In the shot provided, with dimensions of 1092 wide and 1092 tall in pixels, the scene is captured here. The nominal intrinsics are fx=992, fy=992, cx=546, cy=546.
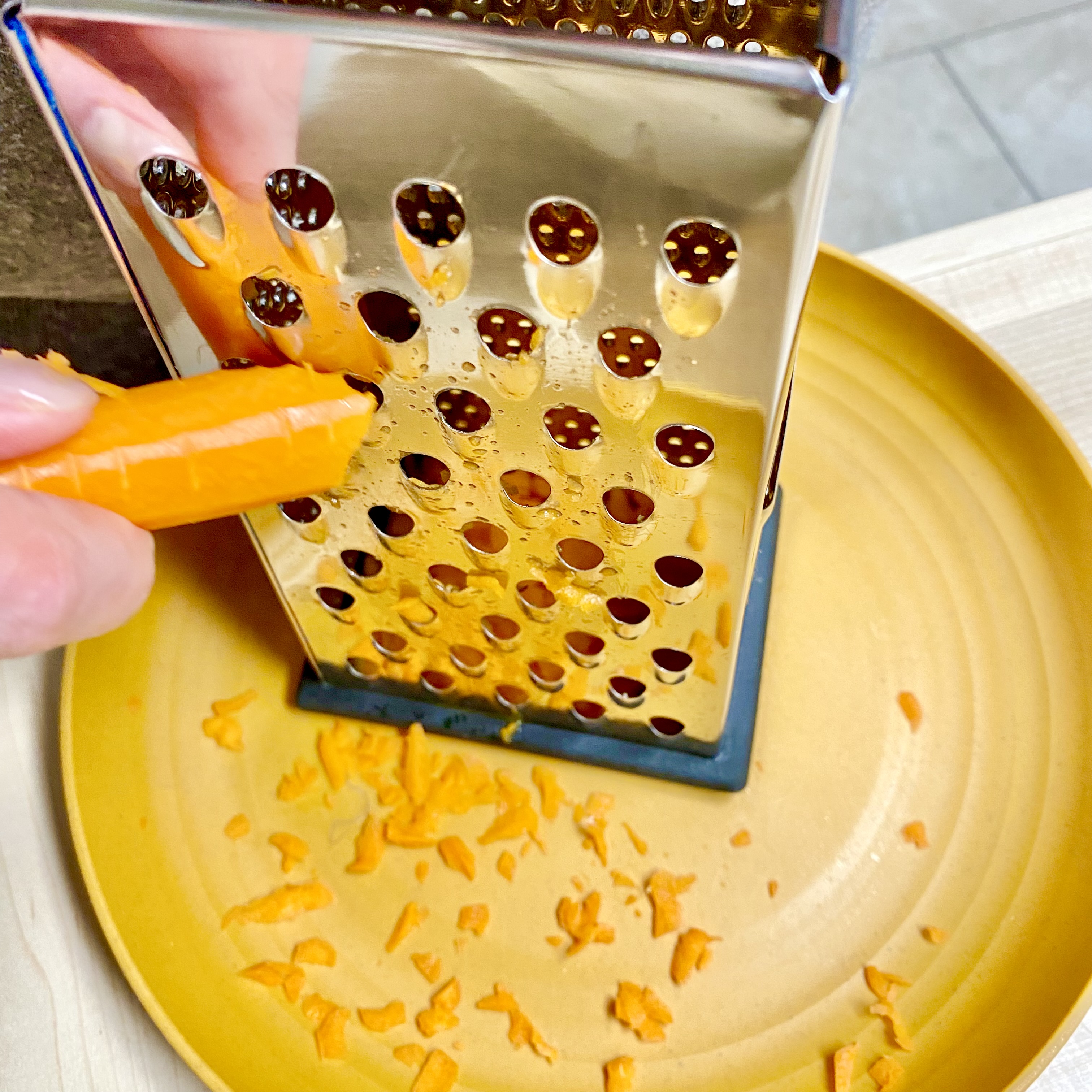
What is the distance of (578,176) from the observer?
243 mm

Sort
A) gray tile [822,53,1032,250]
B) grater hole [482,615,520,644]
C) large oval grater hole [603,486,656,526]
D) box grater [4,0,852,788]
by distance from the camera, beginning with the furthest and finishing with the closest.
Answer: gray tile [822,53,1032,250], grater hole [482,615,520,644], large oval grater hole [603,486,656,526], box grater [4,0,852,788]

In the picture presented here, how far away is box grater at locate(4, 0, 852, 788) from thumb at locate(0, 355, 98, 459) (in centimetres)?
4

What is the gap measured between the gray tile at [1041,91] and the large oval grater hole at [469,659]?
97cm

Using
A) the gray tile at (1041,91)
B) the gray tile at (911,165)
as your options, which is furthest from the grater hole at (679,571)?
the gray tile at (1041,91)

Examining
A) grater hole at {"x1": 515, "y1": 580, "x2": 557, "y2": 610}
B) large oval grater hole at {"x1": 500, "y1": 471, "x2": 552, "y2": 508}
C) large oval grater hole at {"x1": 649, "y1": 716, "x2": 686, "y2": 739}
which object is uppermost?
large oval grater hole at {"x1": 500, "y1": 471, "x2": 552, "y2": 508}

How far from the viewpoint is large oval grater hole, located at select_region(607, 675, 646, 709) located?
18.4 inches

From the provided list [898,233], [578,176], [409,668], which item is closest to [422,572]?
[409,668]

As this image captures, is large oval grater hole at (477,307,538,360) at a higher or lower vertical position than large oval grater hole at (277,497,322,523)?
higher

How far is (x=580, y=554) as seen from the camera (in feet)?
1.25

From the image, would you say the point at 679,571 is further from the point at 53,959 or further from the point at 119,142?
the point at 53,959

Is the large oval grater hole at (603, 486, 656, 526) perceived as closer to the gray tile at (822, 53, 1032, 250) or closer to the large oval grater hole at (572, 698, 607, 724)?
the large oval grater hole at (572, 698, 607, 724)

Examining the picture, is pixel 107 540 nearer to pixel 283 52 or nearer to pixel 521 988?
pixel 283 52

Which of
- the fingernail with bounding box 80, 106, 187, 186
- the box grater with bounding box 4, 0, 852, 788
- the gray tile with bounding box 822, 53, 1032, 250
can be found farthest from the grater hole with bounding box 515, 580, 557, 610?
the gray tile with bounding box 822, 53, 1032, 250

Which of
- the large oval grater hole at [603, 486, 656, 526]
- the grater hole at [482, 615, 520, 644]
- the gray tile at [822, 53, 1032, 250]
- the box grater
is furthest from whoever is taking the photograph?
the gray tile at [822, 53, 1032, 250]
